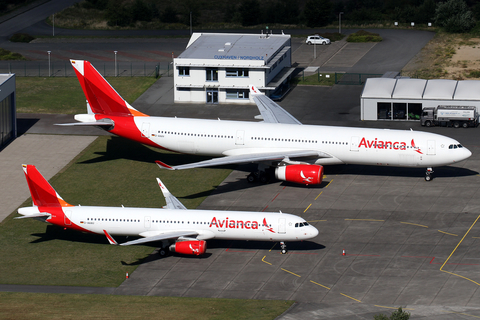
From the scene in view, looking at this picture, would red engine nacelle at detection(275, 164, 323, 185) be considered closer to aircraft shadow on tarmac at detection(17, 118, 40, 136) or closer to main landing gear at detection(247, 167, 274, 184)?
main landing gear at detection(247, 167, 274, 184)

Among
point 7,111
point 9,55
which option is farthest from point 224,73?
point 9,55

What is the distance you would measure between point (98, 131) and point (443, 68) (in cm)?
6016

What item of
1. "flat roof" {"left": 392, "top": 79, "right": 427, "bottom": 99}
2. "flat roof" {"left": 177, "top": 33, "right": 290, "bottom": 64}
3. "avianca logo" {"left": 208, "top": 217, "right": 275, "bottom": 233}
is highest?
"flat roof" {"left": 177, "top": 33, "right": 290, "bottom": 64}

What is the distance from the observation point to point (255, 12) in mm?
166250

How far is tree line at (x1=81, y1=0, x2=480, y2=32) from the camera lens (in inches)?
6122

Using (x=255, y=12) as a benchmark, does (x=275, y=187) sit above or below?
below

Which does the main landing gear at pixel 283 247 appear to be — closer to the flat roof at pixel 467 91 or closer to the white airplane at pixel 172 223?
the white airplane at pixel 172 223

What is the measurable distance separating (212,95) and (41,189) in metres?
49.7

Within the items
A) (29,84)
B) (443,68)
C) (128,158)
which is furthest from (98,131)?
(443,68)

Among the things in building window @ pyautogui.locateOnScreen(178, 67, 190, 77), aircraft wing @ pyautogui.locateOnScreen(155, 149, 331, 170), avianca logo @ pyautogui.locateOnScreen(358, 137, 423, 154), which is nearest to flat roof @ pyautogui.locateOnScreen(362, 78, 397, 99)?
avianca logo @ pyautogui.locateOnScreen(358, 137, 423, 154)

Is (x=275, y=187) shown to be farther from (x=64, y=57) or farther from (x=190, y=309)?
(x=64, y=57)

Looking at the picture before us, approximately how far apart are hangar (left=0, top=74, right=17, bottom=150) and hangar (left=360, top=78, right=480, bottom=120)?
149 feet

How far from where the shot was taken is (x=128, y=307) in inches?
2047

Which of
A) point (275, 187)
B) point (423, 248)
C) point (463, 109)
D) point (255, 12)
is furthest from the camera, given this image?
point (255, 12)
